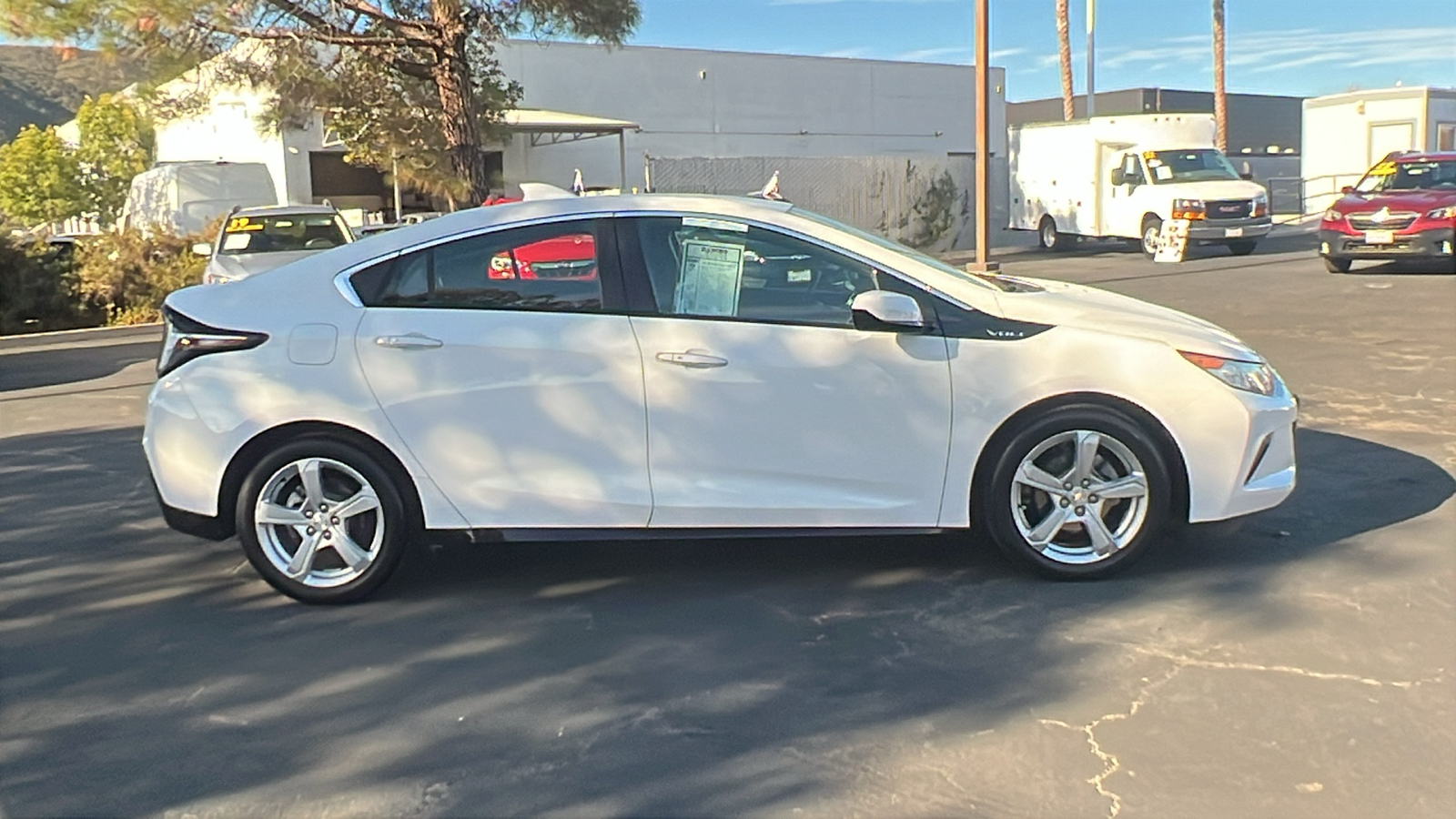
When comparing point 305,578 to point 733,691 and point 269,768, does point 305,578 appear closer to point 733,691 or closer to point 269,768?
point 269,768

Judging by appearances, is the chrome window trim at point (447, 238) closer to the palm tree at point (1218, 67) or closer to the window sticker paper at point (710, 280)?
the window sticker paper at point (710, 280)

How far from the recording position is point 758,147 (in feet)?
133

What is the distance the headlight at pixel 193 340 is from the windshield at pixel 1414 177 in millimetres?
18276

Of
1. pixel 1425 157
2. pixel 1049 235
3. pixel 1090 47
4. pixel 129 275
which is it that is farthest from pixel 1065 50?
pixel 129 275

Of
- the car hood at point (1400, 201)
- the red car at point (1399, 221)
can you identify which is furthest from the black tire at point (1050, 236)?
the car hood at point (1400, 201)

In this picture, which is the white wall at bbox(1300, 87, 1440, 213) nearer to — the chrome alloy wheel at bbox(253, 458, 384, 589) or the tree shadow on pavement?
the tree shadow on pavement

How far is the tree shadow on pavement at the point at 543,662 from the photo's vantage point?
12.2 feet

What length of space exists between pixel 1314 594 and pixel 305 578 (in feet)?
A: 12.5

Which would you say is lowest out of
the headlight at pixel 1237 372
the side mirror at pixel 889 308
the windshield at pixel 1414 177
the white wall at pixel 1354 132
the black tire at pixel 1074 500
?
the black tire at pixel 1074 500

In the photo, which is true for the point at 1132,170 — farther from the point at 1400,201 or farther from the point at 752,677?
the point at 752,677

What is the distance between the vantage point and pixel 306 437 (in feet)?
16.5

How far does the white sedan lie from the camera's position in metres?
4.99

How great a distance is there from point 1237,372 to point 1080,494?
0.77 meters

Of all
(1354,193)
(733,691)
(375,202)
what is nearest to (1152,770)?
(733,691)
